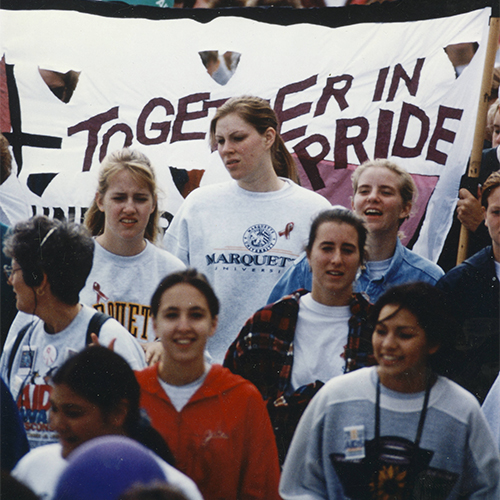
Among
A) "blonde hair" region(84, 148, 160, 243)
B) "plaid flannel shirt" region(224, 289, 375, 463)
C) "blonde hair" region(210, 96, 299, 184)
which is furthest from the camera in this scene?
"blonde hair" region(210, 96, 299, 184)

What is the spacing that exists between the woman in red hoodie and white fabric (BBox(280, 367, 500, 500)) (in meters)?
0.11

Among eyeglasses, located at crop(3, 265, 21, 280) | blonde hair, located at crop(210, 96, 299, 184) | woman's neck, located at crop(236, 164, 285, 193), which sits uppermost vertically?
blonde hair, located at crop(210, 96, 299, 184)

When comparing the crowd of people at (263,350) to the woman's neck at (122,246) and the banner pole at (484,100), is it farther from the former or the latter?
the banner pole at (484,100)

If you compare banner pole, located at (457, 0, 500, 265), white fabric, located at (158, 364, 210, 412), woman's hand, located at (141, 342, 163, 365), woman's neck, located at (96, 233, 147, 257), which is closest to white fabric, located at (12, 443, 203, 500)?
white fabric, located at (158, 364, 210, 412)

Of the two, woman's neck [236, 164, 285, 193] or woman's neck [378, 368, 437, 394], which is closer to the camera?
woman's neck [378, 368, 437, 394]

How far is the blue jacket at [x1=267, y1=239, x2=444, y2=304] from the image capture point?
105 inches

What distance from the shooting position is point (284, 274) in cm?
284

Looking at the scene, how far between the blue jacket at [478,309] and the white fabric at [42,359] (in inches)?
48.0

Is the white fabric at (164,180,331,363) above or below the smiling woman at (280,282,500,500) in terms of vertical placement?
above

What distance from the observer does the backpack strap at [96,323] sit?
2.50m

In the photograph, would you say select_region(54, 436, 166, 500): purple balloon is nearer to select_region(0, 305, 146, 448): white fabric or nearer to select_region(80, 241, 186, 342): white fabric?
select_region(0, 305, 146, 448): white fabric

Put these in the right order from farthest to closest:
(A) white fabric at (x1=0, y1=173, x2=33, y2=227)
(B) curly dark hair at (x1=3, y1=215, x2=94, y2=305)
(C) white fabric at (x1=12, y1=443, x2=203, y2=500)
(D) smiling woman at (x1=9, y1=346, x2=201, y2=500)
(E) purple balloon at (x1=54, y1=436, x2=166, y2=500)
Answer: (A) white fabric at (x1=0, y1=173, x2=33, y2=227), (B) curly dark hair at (x1=3, y1=215, x2=94, y2=305), (D) smiling woman at (x1=9, y1=346, x2=201, y2=500), (C) white fabric at (x1=12, y1=443, x2=203, y2=500), (E) purple balloon at (x1=54, y1=436, x2=166, y2=500)

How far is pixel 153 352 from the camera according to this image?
258 cm

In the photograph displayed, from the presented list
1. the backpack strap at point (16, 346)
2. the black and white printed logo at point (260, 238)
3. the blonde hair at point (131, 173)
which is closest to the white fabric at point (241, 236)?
the black and white printed logo at point (260, 238)
